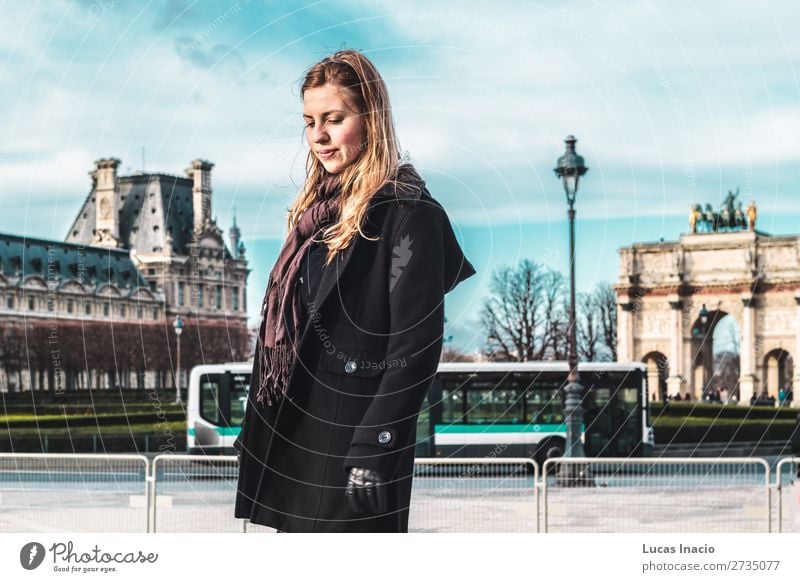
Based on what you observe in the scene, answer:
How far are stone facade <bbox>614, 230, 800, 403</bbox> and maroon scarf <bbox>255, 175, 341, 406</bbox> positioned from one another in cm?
1665

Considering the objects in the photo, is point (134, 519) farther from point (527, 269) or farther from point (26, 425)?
point (26, 425)

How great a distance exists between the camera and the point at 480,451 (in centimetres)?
2652

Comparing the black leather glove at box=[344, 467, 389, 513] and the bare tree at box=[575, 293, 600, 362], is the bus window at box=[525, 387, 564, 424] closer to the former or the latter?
the bare tree at box=[575, 293, 600, 362]

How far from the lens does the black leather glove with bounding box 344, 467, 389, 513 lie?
4387 mm

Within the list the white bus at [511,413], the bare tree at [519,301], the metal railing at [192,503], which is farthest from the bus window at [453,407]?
the bare tree at [519,301]

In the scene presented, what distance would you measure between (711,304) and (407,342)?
4853 centimetres

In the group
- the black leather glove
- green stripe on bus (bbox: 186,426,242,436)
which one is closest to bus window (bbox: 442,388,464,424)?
green stripe on bus (bbox: 186,426,242,436)

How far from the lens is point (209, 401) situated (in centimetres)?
2500

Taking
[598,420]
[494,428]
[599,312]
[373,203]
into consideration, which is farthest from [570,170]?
[598,420]

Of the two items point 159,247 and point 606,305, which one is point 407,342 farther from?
point 159,247

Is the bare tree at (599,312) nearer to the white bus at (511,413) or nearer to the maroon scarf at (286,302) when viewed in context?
the white bus at (511,413)

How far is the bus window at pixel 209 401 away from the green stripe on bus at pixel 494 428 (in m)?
4.35
